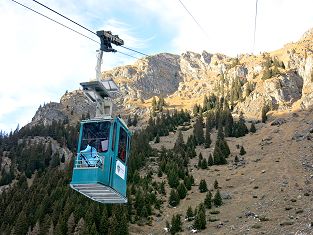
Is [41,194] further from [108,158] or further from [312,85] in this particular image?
[312,85]

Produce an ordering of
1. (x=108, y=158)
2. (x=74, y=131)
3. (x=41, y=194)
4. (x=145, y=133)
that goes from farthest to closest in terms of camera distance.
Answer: (x=74, y=131), (x=145, y=133), (x=41, y=194), (x=108, y=158)

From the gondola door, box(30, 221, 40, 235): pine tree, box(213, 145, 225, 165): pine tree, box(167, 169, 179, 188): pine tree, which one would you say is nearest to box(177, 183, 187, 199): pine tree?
box(167, 169, 179, 188): pine tree

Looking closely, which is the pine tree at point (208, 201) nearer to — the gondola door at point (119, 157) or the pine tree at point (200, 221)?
the pine tree at point (200, 221)

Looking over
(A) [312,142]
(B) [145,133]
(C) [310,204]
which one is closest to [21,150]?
(B) [145,133]

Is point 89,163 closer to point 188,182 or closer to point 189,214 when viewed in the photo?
point 189,214

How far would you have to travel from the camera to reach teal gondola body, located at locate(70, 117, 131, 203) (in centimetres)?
2192

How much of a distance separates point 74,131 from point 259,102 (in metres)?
70.7

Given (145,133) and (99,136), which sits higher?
(145,133)

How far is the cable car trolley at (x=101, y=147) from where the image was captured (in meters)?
22.1

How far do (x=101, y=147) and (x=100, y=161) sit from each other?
86 centimetres

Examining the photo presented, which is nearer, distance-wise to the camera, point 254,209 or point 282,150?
point 254,209

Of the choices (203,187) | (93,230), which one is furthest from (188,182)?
(93,230)

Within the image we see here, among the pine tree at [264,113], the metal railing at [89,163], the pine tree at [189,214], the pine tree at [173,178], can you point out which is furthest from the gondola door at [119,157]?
the pine tree at [264,113]

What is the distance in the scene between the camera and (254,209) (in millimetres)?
70250
